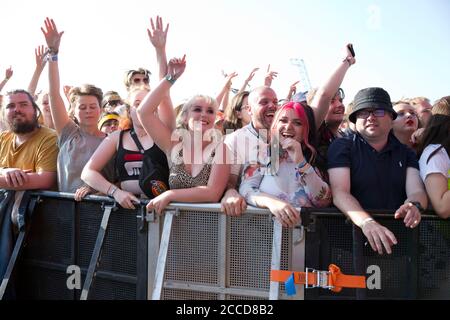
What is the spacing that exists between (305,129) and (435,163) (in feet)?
2.77

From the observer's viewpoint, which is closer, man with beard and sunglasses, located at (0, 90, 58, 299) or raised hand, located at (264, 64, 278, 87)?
man with beard and sunglasses, located at (0, 90, 58, 299)

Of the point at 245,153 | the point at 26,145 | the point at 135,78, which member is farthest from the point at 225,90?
the point at 245,153

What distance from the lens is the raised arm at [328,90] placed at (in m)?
3.76

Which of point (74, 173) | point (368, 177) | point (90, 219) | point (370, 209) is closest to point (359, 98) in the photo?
point (368, 177)

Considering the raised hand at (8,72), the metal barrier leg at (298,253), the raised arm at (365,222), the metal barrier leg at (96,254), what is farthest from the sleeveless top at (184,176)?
the raised hand at (8,72)

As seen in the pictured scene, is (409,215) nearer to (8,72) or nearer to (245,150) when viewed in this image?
(245,150)

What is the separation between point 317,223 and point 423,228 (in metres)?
0.59

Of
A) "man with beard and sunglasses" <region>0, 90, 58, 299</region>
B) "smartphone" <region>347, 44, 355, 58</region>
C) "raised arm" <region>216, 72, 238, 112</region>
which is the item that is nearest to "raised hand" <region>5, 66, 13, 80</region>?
"man with beard and sunglasses" <region>0, 90, 58, 299</region>

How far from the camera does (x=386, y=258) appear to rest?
2900mm

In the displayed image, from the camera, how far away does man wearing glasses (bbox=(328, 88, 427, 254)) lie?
10.3 ft

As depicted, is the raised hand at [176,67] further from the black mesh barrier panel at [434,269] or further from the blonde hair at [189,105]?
the black mesh barrier panel at [434,269]

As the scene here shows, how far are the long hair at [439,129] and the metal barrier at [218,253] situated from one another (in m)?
0.72

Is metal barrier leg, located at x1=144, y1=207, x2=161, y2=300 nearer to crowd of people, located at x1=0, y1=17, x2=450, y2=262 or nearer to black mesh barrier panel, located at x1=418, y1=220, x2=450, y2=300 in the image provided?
crowd of people, located at x1=0, y1=17, x2=450, y2=262
